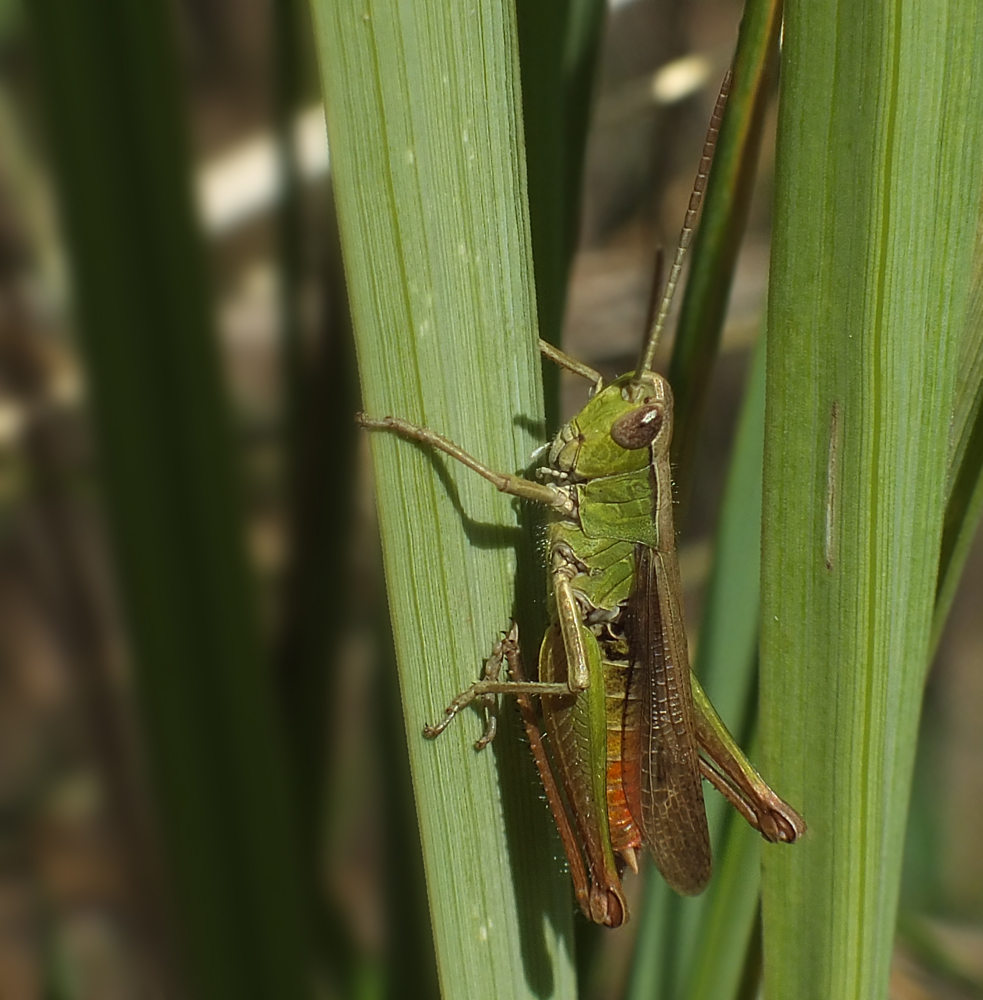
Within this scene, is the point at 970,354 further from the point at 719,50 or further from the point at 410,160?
A: the point at 719,50

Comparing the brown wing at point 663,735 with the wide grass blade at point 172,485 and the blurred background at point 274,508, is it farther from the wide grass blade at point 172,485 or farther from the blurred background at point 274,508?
the wide grass blade at point 172,485

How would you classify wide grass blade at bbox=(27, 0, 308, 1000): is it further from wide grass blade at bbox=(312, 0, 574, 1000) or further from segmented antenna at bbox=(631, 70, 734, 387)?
segmented antenna at bbox=(631, 70, 734, 387)

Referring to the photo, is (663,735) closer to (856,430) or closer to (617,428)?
(617,428)

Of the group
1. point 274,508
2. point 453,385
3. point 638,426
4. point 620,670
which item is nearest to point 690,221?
point 638,426

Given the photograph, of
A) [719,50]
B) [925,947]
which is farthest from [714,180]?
[925,947]

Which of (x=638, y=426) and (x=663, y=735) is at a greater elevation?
(x=638, y=426)

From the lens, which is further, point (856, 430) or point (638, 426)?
point (638, 426)
